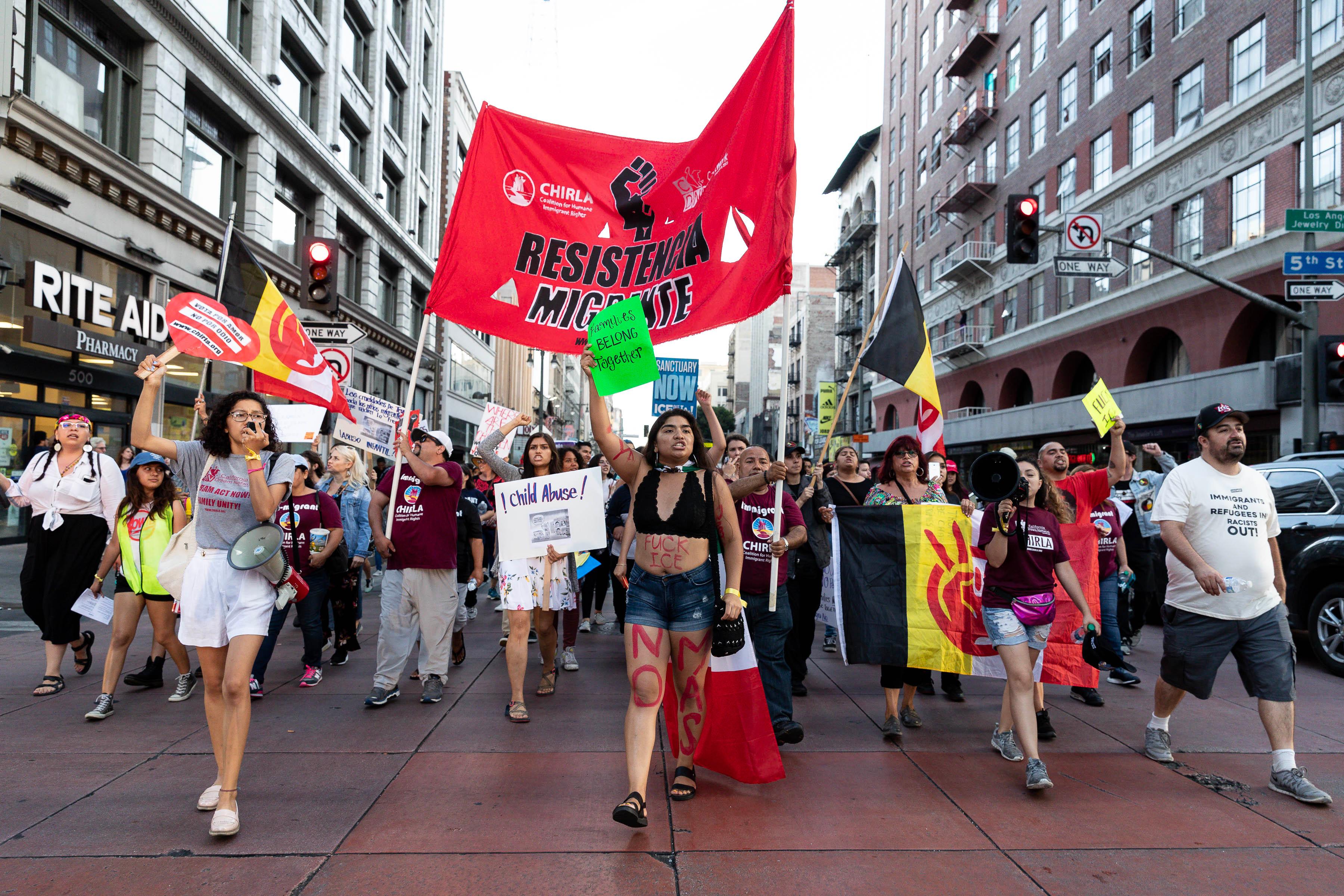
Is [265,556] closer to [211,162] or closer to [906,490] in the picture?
[906,490]

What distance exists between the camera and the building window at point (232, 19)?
1928 cm

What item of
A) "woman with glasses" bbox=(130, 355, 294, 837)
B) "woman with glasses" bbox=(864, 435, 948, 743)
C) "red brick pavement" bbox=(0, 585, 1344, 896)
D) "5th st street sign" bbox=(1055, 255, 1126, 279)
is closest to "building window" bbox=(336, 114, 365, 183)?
"5th st street sign" bbox=(1055, 255, 1126, 279)

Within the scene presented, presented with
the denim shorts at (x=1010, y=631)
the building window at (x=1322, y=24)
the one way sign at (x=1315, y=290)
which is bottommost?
the denim shorts at (x=1010, y=631)

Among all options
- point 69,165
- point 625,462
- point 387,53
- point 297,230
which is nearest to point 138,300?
point 69,165

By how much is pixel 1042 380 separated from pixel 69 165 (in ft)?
95.8

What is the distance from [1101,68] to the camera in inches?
1113

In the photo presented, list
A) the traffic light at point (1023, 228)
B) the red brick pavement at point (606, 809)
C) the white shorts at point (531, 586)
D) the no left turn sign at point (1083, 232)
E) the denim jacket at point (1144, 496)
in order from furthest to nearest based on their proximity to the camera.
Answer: the no left turn sign at point (1083, 232) < the traffic light at point (1023, 228) < the denim jacket at point (1144, 496) < the white shorts at point (531, 586) < the red brick pavement at point (606, 809)

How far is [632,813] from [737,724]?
0.96 meters

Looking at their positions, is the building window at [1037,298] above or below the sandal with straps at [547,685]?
above

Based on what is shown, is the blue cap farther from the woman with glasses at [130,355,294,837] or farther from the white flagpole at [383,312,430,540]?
the woman with glasses at [130,355,294,837]

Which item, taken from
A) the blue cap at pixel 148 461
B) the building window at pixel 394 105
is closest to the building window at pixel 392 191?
the building window at pixel 394 105

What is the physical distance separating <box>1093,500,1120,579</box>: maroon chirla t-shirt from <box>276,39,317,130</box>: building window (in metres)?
22.5

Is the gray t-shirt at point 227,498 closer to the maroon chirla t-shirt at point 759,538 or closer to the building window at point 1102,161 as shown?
the maroon chirla t-shirt at point 759,538

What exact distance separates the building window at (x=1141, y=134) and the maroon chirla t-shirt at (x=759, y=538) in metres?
24.7
